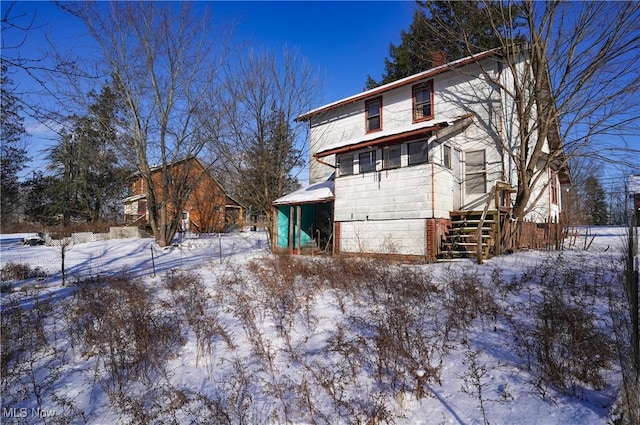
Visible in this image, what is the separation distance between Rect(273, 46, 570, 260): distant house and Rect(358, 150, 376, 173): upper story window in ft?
0.13

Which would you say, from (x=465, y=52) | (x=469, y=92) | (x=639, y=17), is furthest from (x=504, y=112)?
(x=639, y=17)

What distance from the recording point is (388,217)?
38.7 feet

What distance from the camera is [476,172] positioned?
12.5 m

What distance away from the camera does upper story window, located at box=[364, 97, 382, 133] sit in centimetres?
1555

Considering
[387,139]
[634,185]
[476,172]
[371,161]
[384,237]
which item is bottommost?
[384,237]

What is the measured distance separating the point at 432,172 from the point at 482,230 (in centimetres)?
238

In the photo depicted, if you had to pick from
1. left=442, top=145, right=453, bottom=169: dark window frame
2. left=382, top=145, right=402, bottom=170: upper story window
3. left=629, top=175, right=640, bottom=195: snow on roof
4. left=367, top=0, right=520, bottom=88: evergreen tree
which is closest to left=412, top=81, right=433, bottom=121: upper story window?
left=367, top=0, right=520, bottom=88: evergreen tree

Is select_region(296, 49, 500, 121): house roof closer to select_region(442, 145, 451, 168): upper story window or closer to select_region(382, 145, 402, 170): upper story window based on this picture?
select_region(442, 145, 451, 168): upper story window

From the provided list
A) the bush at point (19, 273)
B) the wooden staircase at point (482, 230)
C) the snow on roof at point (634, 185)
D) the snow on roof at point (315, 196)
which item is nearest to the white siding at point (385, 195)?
the snow on roof at point (315, 196)

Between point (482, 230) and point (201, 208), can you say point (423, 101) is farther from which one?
point (201, 208)

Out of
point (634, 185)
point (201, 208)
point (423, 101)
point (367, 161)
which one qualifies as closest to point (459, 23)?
point (423, 101)

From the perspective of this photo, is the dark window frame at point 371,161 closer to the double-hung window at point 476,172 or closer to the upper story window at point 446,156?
the upper story window at point 446,156

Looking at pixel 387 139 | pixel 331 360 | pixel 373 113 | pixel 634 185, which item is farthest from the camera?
pixel 373 113

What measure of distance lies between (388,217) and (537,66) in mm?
6841
